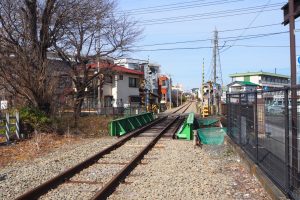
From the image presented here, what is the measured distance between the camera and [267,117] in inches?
307

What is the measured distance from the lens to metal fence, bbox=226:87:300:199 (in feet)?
19.8

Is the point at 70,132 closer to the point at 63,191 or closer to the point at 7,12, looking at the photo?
the point at 7,12

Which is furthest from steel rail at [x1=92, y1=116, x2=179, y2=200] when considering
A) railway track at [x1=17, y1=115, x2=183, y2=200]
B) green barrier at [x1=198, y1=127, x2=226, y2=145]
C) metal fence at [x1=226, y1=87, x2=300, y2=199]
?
green barrier at [x1=198, y1=127, x2=226, y2=145]

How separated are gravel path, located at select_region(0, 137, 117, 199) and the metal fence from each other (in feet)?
16.1

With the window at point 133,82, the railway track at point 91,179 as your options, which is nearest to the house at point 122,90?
the window at point 133,82

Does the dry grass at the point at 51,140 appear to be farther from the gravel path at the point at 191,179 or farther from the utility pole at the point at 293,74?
the utility pole at the point at 293,74

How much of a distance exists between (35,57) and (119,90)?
37.8 meters

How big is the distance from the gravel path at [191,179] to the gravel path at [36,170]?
1.98m

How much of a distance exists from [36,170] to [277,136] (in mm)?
6228

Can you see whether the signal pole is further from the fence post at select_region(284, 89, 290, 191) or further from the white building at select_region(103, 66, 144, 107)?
the fence post at select_region(284, 89, 290, 191)

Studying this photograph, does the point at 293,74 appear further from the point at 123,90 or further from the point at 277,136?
the point at 123,90

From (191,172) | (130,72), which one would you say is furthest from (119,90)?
(191,172)

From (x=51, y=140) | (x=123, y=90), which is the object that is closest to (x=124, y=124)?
(x=51, y=140)

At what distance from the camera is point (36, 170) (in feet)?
33.5
